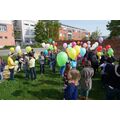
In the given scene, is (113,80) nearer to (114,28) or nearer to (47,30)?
(114,28)

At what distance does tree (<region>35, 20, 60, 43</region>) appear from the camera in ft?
174

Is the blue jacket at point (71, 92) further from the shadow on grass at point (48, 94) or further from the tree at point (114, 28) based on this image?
the tree at point (114, 28)

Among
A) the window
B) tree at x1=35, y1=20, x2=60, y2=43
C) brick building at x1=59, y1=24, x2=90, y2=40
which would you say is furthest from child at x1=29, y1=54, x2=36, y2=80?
brick building at x1=59, y1=24, x2=90, y2=40

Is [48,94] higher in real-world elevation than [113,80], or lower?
lower

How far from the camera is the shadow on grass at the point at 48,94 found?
785 centimetres

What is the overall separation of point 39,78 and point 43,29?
145 ft

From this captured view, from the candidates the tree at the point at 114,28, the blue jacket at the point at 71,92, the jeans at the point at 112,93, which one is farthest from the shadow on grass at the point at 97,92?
the tree at the point at 114,28

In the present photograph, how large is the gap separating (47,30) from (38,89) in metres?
46.5

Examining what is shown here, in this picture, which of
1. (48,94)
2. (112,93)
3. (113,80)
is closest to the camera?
(113,80)

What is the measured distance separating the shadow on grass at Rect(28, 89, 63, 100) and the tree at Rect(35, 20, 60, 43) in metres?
44.1

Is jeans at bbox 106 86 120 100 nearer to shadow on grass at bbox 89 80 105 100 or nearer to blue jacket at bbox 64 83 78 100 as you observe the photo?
blue jacket at bbox 64 83 78 100

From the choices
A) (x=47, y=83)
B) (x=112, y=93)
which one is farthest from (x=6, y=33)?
(x=112, y=93)

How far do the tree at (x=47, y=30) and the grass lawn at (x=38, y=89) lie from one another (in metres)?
42.2

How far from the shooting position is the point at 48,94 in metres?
8.25
